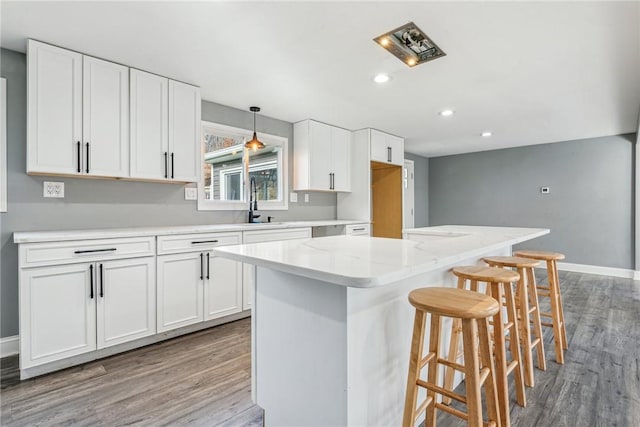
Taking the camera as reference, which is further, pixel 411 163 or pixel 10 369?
pixel 411 163

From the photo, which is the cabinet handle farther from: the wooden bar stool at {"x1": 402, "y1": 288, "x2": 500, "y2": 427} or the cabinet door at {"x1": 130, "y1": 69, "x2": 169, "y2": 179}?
the wooden bar stool at {"x1": 402, "y1": 288, "x2": 500, "y2": 427}

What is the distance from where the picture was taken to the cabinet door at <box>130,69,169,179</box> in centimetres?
261

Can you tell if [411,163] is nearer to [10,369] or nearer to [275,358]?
[275,358]

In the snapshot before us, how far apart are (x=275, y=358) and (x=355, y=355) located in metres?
0.46

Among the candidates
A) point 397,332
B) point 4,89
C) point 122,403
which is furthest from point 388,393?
point 4,89

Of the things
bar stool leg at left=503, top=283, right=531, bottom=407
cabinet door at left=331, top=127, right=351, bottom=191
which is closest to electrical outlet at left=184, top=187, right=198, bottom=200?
cabinet door at left=331, top=127, right=351, bottom=191

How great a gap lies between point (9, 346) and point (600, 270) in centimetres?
731

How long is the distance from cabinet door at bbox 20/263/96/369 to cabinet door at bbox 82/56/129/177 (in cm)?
79

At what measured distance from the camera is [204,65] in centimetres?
257

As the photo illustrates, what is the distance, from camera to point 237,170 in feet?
12.3

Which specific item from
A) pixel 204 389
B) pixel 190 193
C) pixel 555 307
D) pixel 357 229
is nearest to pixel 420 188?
pixel 357 229

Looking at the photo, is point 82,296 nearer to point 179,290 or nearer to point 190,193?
point 179,290

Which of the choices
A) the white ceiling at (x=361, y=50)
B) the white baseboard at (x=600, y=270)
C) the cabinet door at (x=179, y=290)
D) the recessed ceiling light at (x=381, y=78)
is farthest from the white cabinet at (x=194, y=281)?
the white baseboard at (x=600, y=270)

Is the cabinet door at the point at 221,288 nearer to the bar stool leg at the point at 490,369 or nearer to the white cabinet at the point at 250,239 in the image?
the white cabinet at the point at 250,239
